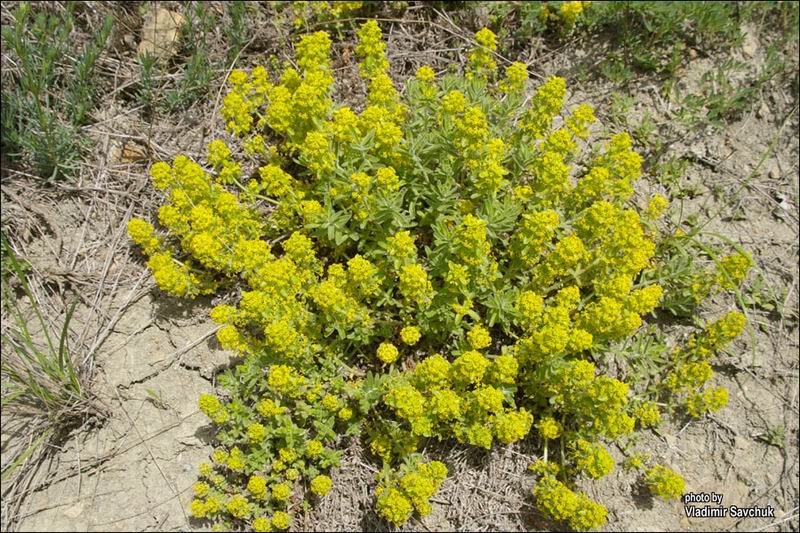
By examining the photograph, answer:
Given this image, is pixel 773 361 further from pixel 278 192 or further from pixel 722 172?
pixel 278 192

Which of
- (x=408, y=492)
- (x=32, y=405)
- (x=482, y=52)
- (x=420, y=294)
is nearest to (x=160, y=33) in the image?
(x=482, y=52)

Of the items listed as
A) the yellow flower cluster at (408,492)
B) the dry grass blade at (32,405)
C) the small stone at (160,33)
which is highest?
the small stone at (160,33)

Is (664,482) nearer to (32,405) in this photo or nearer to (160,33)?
(32,405)

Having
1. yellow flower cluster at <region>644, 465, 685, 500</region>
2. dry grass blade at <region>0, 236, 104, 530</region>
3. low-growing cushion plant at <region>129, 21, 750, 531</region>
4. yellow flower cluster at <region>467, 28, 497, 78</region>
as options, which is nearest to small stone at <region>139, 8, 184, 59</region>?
low-growing cushion plant at <region>129, 21, 750, 531</region>

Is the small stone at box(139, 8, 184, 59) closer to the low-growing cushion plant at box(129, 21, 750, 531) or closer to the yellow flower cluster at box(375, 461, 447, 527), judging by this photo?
the low-growing cushion plant at box(129, 21, 750, 531)

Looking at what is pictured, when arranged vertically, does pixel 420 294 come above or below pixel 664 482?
above

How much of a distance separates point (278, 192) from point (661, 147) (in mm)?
3820

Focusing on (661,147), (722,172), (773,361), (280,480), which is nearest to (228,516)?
(280,480)

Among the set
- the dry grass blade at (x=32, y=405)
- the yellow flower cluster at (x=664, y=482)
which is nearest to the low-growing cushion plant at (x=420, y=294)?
the yellow flower cluster at (x=664, y=482)

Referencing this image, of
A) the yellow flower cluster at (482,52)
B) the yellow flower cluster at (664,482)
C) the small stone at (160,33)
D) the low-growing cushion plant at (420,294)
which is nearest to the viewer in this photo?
the low-growing cushion plant at (420,294)

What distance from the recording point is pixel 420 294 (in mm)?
4227

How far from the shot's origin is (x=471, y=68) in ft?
17.8

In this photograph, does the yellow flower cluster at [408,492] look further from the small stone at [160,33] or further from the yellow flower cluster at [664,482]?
the small stone at [160,33]

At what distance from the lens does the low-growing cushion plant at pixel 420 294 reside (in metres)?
4.14
